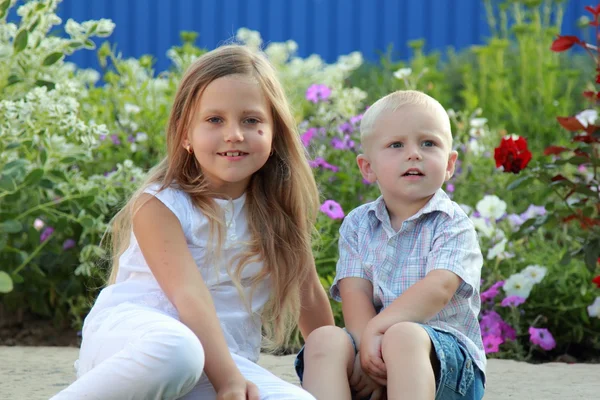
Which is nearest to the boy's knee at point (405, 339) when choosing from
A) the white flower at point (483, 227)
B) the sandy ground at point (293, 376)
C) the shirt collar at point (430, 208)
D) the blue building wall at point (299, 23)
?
the shirt collar at point (430, 208)

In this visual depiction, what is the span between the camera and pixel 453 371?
2234mm

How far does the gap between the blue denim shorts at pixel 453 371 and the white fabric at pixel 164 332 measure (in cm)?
29

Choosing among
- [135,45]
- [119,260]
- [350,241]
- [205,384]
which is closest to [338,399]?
[205,384]

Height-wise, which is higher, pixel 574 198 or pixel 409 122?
pixel 409 122

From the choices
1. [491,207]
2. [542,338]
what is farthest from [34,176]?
[542,338]

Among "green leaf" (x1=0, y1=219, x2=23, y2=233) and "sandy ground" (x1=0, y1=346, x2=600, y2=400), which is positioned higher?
"green leaf" (x1=0, y1=219, x2=23, y2=233)

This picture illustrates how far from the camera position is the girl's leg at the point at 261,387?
2152 mm

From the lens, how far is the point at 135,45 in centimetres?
809

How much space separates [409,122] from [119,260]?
83 centimetres

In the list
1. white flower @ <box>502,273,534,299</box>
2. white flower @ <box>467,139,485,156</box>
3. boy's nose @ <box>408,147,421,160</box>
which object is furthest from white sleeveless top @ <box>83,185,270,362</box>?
white flower @ <box>467,139,485,156</box>

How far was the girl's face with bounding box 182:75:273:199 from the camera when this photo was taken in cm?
237

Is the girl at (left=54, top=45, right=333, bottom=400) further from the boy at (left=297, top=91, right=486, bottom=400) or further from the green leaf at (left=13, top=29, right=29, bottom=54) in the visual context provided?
the green leaf at (left=13, top=29, right=29, bottom=54)

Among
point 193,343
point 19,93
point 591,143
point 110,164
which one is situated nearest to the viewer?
point 193,343

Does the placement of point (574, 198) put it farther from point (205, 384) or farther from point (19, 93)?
point (19, 93)
